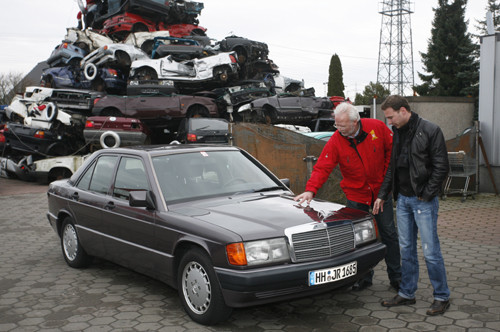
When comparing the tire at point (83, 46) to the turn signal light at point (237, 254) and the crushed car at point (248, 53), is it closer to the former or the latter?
the crushed car at point (248, 53)

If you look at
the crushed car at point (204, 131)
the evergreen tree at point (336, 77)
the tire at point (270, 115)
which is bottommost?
the crushed car at point (204, 131)

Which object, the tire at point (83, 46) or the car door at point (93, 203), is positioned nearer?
the car door at point (93, 203)

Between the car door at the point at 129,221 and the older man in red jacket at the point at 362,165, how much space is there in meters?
1.43

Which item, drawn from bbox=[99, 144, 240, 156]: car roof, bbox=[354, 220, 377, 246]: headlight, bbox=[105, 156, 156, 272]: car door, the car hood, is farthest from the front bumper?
bbox=[99, 144, 240, 156]: car roof

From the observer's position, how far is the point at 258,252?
356cm

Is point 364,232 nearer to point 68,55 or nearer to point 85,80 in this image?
point 85,80

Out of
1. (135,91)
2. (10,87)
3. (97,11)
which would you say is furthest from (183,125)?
(10,87)

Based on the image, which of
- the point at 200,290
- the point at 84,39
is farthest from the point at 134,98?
the point at 200,290

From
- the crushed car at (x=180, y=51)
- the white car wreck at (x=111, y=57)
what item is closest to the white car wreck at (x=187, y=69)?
the crushed car at (x=180, y=51)

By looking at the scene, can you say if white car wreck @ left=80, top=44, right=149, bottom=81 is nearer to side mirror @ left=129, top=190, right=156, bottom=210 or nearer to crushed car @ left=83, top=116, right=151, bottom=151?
crushed car @ left=83, top=116, right=151, bottom=151

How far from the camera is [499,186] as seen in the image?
35.1 ft

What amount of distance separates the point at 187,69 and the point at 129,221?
16473mm

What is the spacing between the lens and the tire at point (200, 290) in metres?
3.68

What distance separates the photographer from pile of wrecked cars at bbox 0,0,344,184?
16734 millimetres
